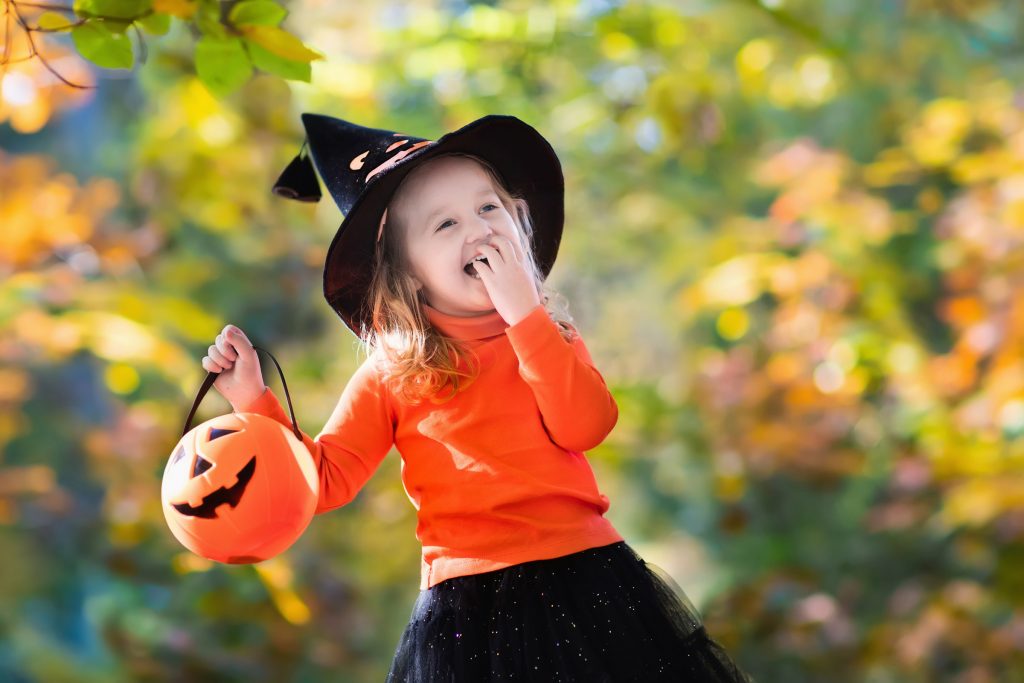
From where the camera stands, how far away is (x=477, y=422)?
60.2 inches

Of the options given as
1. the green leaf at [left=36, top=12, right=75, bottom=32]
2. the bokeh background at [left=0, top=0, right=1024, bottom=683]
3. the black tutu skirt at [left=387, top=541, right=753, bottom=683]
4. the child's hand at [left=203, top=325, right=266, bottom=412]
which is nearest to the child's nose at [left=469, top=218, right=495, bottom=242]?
the child's hand at [left=203, top=325, right=266, bottom=412]

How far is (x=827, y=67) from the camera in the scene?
429cm

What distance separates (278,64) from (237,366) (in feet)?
1.38

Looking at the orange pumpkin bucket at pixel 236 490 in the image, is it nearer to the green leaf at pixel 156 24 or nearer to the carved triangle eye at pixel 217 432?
the carved triangle eye at pixel 217 432

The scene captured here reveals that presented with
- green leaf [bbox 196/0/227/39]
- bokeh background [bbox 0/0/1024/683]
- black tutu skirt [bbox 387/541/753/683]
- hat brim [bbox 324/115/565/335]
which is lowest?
black tutu skirt [bbox 387/541/753/683]

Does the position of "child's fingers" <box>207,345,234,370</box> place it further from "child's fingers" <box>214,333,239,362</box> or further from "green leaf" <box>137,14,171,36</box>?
"green leaf" <box>137,14,171,36</box>

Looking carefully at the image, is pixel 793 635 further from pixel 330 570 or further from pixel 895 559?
pixel 330 570

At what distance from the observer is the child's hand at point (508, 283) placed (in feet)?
4.74

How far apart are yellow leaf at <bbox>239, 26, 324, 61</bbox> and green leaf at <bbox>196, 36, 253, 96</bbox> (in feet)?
0.09

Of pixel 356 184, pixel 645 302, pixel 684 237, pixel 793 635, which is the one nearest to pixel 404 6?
pixel 684 237

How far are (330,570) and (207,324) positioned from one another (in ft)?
4.05

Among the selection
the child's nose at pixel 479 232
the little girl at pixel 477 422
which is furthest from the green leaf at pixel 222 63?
the child's nose at pixel 479 232

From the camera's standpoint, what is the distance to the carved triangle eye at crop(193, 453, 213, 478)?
1373mm

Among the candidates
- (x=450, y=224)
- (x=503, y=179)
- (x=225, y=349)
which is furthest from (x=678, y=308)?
(x=225, y=349)
